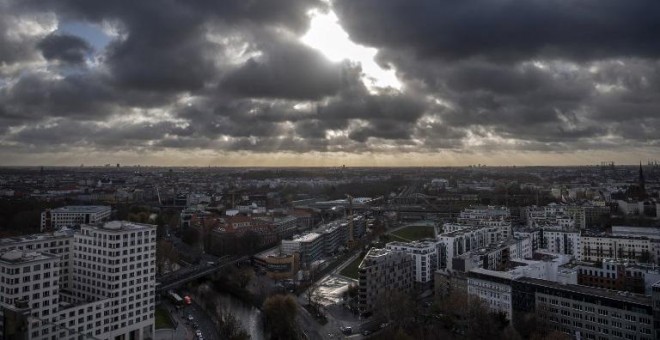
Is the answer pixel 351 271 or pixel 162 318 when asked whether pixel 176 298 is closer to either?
pixel 162 318

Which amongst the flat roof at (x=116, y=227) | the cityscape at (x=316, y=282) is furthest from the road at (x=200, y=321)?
the flat roof at (x=116, y=227)

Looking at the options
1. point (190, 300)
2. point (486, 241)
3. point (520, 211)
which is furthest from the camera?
point (520, 211)

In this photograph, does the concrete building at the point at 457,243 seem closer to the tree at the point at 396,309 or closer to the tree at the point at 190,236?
the tree at the point at 396,309

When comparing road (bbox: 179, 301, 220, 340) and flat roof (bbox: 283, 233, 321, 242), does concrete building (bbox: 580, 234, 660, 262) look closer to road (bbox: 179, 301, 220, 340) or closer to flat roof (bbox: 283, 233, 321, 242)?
flat roof (bbox: 283, 233, 321, 242)

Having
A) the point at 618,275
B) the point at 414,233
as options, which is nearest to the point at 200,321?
the point at 618,275

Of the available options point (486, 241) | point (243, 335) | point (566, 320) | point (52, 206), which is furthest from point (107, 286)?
point (52, 206)

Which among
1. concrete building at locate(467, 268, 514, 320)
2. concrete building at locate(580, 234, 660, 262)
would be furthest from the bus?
concrete building at locate(580, 234, 660, 262)

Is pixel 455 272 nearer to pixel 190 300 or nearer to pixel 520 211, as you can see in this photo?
pixel 190 300
